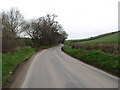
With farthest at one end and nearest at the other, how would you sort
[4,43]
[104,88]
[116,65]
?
[4,43]
[116,65]
[104,88]

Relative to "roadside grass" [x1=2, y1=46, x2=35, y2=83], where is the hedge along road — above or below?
below

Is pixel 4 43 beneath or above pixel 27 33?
beneath

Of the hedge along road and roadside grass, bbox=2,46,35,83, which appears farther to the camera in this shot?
roadside grass, bbox=2,46,35,83

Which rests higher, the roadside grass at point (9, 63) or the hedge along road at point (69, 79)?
the roadside grass at point (9, 63)

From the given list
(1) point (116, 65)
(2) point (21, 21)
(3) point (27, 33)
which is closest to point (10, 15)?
(2) point (21, 21)

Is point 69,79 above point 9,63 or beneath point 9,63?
beneath

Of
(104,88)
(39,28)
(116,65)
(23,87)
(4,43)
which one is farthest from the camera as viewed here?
(39,28)

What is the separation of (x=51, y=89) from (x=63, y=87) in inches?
22.7

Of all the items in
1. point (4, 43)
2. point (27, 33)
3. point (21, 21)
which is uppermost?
point (21, 21)

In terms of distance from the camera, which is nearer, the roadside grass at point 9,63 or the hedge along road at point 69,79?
the hedge along road at point 69,79

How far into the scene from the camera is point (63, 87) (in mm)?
5758

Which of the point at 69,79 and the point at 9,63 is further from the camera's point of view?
the point at 9,63

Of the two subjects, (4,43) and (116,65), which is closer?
(116,65)

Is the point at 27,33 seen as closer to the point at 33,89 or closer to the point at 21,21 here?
the point at 21,21
